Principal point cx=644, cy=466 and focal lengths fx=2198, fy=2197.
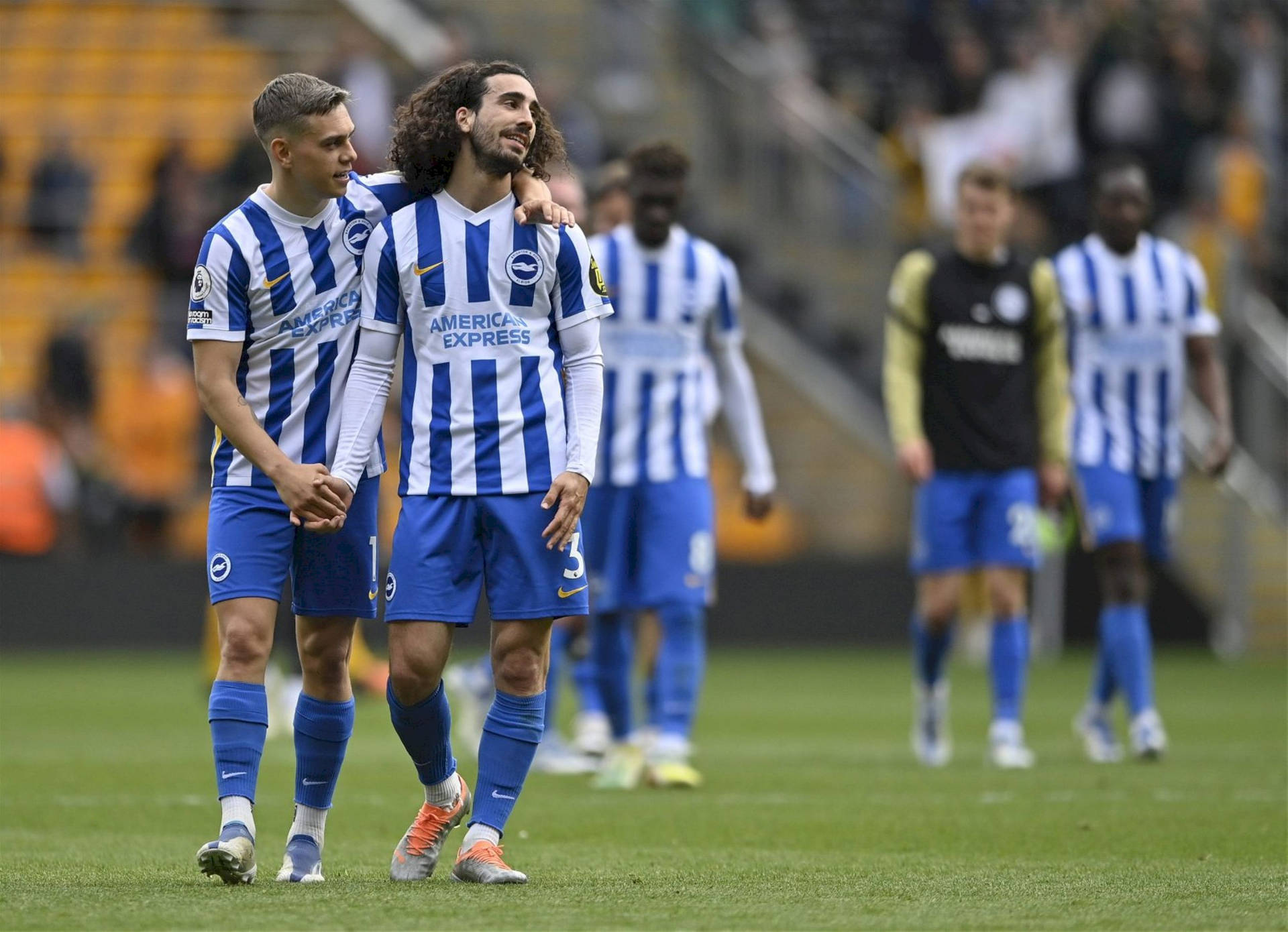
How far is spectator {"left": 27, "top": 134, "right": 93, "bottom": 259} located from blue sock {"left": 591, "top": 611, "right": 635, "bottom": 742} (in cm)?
1198

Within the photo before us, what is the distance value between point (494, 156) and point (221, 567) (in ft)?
4.04

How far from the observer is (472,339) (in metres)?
5.55

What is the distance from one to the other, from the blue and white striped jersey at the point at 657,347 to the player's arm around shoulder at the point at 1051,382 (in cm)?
150

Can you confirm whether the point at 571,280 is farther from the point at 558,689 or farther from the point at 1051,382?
the point at 1051,382

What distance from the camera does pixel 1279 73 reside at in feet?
69.5

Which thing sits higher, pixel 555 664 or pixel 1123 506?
pixel 1123 506

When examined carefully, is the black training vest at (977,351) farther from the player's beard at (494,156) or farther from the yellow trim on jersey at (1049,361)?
the player's beard at (494,156)

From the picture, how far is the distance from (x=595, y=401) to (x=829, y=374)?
13061 millimetres

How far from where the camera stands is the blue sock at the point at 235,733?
5402 millimetres

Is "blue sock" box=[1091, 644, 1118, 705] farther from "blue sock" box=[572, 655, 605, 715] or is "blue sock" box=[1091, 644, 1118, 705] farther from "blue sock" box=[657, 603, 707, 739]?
"blue sock" box=[572, 655, 605, 715]

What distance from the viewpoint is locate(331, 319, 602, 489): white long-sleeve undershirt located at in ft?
18.1

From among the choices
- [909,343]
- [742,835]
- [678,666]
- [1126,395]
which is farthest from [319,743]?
[1126,395]

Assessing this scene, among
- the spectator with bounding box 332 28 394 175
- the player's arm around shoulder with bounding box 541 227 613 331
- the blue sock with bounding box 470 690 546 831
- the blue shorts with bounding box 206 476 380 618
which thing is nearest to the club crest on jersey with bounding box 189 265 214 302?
the blue shorts with bounding box 206 476 380 618

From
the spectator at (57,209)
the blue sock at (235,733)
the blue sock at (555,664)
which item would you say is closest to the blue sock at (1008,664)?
the blue sock at (555,664)
